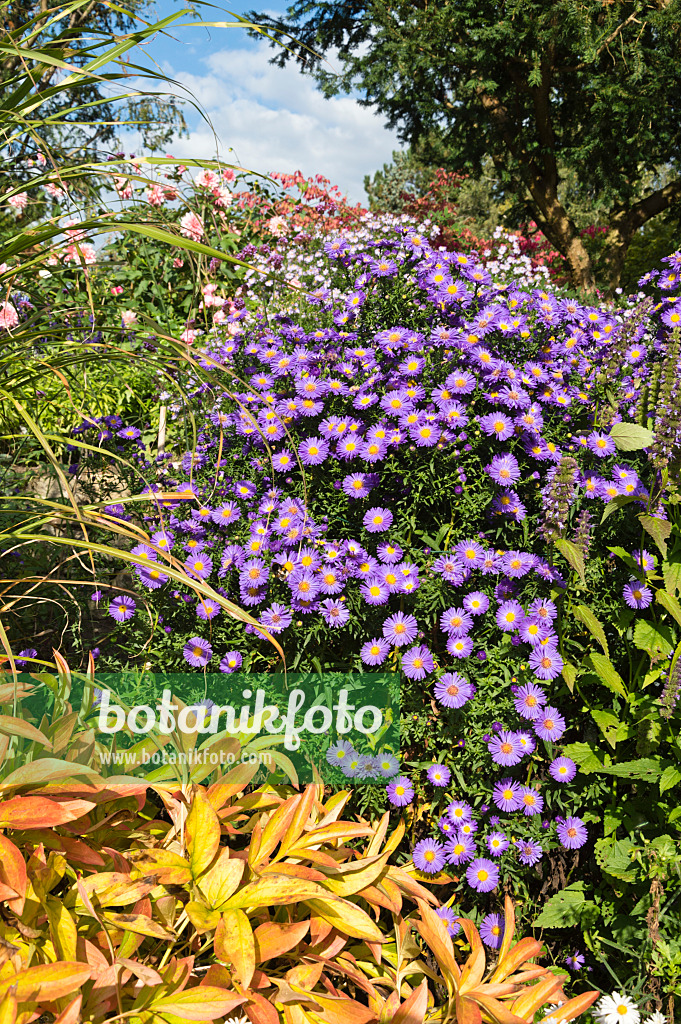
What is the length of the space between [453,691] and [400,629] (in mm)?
200

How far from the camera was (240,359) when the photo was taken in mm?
2340

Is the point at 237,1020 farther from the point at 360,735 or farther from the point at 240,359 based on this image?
the point at 240,359

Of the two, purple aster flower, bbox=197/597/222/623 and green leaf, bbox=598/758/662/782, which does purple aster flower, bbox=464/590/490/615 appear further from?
purple aster flower, bbox=197/597/222/623

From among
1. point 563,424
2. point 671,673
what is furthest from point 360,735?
point 563,424

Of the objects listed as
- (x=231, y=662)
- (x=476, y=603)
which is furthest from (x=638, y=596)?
(x=231, y=662)

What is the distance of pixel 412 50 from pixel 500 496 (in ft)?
27.0

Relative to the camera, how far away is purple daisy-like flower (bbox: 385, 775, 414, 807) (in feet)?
5.60

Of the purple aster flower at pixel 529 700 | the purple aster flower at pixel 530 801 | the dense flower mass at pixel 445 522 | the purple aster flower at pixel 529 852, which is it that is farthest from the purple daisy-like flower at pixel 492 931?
the purple aster flower at pixel 529 700

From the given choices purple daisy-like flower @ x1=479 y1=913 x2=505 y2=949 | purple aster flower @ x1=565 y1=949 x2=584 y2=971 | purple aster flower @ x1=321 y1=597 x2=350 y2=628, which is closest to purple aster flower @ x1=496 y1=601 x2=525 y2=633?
purple aster flower @ x1=321 y1=597 x2=350 y2=628

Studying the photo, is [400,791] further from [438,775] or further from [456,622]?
[456,622]

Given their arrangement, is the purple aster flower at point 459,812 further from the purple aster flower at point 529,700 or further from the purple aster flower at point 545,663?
the purple aster flower at point 545,663

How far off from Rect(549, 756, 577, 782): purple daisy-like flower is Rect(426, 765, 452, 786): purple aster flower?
0.27m

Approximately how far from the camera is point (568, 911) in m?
1.71

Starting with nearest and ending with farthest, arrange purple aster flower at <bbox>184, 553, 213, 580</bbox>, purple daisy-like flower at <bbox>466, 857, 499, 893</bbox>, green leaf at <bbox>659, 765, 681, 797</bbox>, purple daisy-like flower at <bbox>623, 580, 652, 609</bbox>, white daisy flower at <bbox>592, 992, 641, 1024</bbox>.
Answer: white daisy flower at <bbox>592, 992, 641, 1024</bbox> → green leaf at <bbox>659, 765, 681, 797</bbox> → purple daisy-like flower at <bbox>466, 857, 499, 893</bbox> → purple daisy-like flower at <bbox>623, 580, 652, 609</bbox> → purple aster flower at <bbox>184, 553, 213, 580</bbox>
